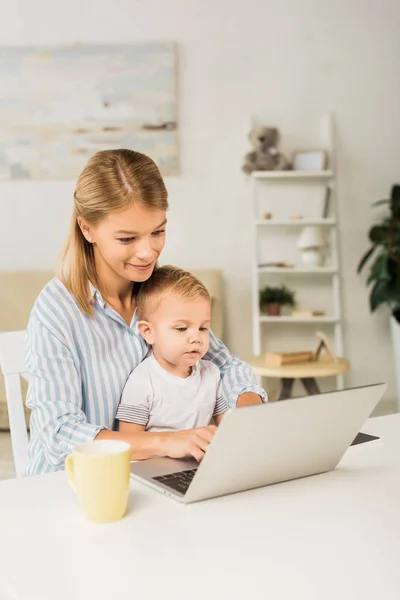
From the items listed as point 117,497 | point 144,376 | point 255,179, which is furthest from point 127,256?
point 255,179

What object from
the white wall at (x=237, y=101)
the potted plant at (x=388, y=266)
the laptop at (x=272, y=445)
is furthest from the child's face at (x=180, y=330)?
the white wall at (x=237, y=101)

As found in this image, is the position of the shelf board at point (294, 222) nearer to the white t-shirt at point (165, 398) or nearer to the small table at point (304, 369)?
the small table at point (304, 369)

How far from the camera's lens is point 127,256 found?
1293mm

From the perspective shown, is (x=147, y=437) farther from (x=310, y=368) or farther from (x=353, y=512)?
(x=310, y=368)

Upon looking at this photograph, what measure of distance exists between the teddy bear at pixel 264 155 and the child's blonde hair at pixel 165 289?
9.62 feet

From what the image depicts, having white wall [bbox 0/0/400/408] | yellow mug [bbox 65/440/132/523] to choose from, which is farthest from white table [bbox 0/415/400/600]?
white wall [bbox 0/0/400/408]

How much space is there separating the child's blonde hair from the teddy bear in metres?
2.93

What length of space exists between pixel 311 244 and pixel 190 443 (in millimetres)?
3265

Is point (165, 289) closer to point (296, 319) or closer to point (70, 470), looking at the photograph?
point (70, 470)

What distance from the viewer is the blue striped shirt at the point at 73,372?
1.15 metres

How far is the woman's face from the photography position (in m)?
1.28

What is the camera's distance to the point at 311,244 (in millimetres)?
4160

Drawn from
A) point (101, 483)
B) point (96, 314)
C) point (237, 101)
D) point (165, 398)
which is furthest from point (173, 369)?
point (237, 101)

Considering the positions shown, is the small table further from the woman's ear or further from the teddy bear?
the woman's ear
